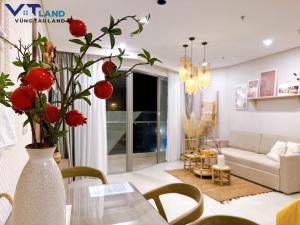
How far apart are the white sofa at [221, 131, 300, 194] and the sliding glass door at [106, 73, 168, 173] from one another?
71.5 inches

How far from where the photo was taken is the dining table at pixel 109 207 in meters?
1.13

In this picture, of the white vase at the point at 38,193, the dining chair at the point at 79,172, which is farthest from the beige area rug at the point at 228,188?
the white vase at the point at 38,193

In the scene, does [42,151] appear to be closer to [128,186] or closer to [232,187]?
[128,186]

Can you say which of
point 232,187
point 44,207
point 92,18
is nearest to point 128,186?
point 44,207

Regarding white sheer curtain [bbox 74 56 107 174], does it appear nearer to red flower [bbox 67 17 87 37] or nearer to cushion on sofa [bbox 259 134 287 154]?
cushion on sofa [bbox 259 134 287 154]

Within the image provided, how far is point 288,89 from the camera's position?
446 centimetres

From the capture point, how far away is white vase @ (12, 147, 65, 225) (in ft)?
2.34

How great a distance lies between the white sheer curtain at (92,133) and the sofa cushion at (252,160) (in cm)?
281

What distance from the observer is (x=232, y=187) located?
3.96 meters

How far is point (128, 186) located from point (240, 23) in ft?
8.78

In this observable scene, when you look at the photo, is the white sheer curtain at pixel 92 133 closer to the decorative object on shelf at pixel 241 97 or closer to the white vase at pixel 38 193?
the decorative object on shelf at pixel 241 97

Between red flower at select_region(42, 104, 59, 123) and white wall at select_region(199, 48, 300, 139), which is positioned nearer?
red flower at select_region(42, 104, 59, 123)

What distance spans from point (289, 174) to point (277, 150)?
68 cm

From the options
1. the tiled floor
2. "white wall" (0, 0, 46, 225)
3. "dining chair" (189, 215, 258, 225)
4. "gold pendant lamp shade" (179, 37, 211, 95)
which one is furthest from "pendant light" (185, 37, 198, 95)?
"dining chair" (189, 215, 258, 225)
